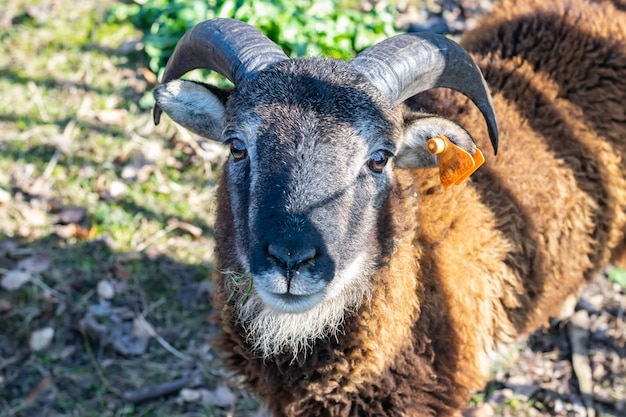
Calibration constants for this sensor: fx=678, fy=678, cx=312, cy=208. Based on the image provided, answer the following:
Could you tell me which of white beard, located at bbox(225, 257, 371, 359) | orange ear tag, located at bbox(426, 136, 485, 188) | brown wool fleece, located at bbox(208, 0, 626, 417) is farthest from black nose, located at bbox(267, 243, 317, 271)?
orange ear tag, located at bbox(426, 136, 485, 188)

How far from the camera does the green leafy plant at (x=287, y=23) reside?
23.5 ft

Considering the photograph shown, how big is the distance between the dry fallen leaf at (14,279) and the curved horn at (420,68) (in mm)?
3498

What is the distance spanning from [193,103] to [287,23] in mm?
3412

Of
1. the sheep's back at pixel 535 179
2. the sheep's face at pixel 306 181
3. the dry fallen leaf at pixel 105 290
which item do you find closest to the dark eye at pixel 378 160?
the sheep's face at pixel 306 181

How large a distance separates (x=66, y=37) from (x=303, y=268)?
248 inches

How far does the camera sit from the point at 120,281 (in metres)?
5.82

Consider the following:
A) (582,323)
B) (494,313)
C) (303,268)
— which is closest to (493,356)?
(494,313)

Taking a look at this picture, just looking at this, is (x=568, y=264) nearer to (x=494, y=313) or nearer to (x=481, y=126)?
(x=494, y=313)

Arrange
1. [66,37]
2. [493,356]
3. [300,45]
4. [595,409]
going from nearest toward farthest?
[493,356], [595,409], [300,45], [66,37]

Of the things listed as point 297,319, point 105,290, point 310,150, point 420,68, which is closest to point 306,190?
point 310,150

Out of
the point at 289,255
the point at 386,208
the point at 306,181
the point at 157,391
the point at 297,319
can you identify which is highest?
the point at 306,181

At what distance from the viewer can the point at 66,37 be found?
8.25m

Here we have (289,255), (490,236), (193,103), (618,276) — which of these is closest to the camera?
(289,255)

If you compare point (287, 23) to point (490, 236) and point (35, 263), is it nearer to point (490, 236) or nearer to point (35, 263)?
point (35, 263)
